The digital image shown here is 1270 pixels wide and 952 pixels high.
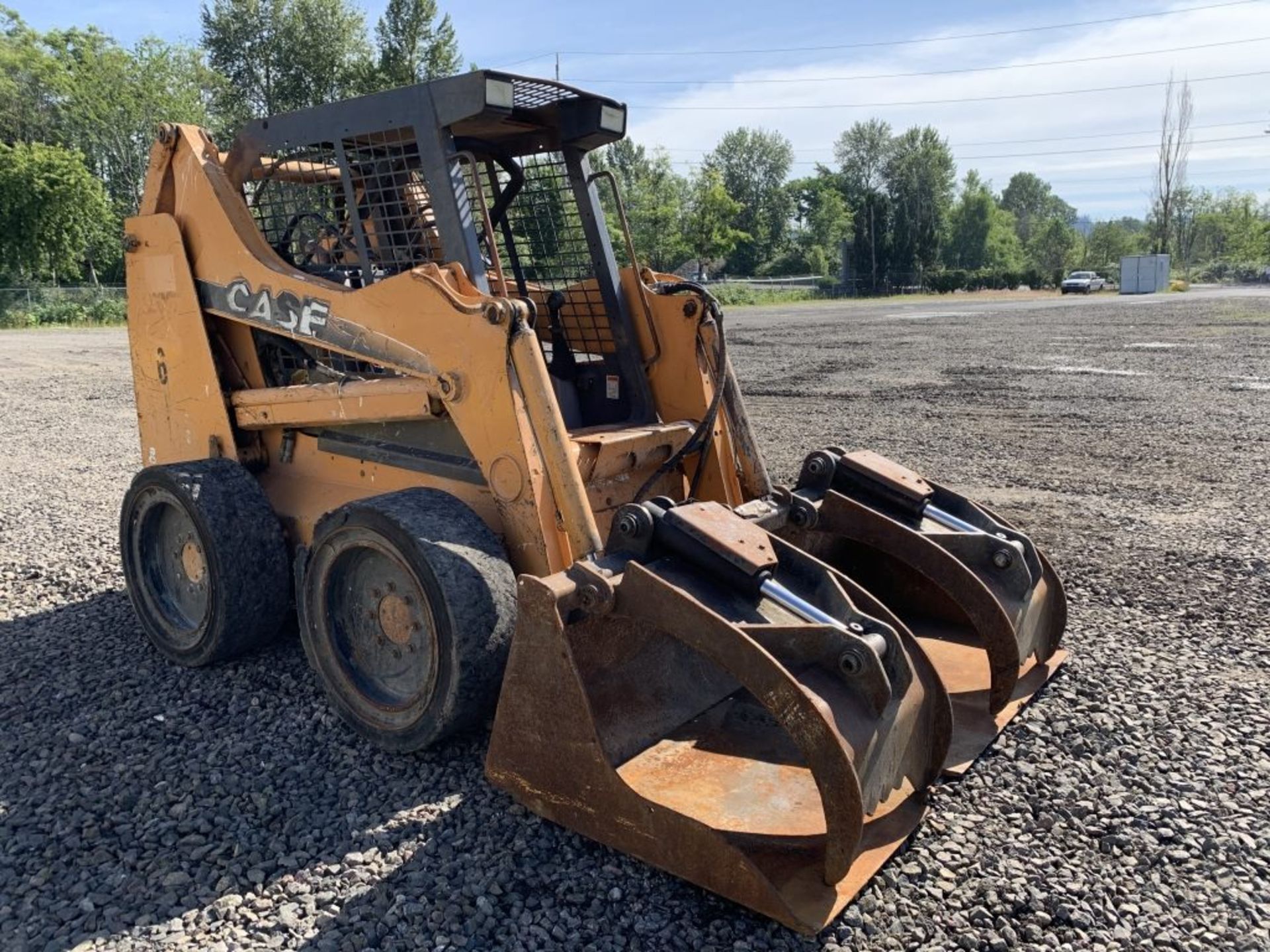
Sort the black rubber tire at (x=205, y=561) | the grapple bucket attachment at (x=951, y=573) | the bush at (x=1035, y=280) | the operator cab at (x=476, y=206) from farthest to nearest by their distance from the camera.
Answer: the bush at (x=1035, y=280) < the black rubber tire at (x=205, y=561) < the operator cab at (x=476, y=206) < the grapple bucket attachment at (x=951, y=573)

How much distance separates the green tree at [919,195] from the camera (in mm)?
78688

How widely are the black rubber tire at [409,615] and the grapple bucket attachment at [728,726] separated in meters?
0.33

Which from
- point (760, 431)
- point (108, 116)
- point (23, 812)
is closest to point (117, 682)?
point (23, 812)

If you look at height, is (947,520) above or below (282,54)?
below

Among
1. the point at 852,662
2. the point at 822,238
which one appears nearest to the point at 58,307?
the point at 852,662

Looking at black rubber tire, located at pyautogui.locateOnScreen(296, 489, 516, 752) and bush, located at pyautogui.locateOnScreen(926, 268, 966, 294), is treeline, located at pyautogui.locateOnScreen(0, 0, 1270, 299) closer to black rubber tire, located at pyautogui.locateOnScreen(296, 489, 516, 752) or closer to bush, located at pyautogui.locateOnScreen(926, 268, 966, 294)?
bush, located at pyautogui.locateOnScreen(926, 268, 966, 294)

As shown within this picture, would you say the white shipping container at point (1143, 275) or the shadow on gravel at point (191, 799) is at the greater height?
the white shipping container at point (1143, 275)

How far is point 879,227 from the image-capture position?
264ft

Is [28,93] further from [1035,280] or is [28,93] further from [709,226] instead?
[1035,280]

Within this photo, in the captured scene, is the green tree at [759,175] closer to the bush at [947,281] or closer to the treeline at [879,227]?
the treeline at [879,227]

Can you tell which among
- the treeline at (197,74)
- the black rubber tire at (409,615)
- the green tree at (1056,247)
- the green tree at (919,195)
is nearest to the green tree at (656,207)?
the treeline at (197,74)

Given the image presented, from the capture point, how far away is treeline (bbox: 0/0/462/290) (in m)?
50.2

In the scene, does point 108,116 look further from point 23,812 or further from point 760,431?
point 23,812

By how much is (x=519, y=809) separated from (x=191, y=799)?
4.07 feet
